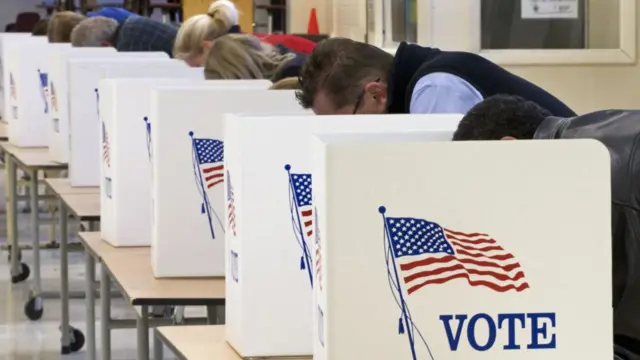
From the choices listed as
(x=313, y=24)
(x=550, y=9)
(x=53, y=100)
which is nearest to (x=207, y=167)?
(x=53, y=100)

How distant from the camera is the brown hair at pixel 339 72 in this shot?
264cm

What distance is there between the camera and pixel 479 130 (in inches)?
66.3

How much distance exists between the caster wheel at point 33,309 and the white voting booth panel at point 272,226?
3.35 metres

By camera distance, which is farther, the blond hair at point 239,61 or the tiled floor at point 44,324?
the tiled floor at point 44,324

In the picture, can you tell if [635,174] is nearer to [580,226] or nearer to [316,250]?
[580,226]

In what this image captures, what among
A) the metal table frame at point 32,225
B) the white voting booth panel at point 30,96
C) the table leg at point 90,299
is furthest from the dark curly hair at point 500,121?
the white voting booth panel at point 30,96

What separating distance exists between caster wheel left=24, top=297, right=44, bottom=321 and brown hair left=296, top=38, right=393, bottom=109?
9.65ft

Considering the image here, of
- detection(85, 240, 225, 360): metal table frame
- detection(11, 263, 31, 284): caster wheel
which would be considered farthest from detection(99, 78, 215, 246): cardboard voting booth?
detection(11, 263, 31, 284): caster wheel

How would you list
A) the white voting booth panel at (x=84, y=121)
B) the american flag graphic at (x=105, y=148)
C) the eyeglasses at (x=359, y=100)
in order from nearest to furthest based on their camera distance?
the eyeglasses at (x=359, y=100) < the american flag graphic at (x=105, y=148) < the white voting booth panel at (x=84, y=121)

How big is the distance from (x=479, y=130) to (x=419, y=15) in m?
3.91

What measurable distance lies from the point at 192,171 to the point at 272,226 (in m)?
0.66

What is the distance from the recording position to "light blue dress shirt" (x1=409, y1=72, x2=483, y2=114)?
2.57 m

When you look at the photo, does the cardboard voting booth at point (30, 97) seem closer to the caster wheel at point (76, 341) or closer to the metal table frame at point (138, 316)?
the caster wheel at point (76, 341)

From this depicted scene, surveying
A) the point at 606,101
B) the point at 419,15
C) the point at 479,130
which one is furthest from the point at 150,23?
the point at 479,130
